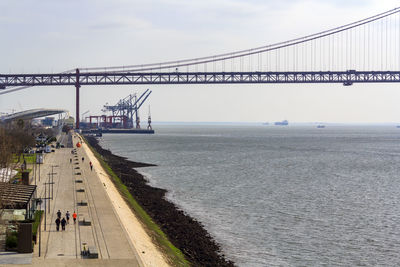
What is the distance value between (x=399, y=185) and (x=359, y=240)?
1019 inches

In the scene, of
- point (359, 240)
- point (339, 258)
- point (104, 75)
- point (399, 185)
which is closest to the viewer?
point (339, 258)

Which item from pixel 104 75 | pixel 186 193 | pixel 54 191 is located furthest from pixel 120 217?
pixel 104 75

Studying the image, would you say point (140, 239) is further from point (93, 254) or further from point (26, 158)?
point (26, 158)

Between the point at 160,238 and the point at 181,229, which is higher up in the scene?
the point at 160,238

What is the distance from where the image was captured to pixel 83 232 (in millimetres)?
23219

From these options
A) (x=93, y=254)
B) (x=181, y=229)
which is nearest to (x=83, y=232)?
(x=93, y=254)

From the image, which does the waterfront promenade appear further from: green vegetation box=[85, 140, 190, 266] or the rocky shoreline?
the rocky shoreline

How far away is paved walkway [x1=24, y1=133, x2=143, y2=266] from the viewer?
19328 mm

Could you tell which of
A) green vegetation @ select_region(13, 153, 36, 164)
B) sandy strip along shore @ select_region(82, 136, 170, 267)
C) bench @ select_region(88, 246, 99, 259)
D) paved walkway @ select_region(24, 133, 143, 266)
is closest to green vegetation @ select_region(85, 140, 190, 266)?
sandy strip along shore @ select_region(82, 136, 170, 267)

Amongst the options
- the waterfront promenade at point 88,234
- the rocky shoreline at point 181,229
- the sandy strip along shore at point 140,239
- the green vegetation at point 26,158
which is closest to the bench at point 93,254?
the waterfront promenade at point 88,234

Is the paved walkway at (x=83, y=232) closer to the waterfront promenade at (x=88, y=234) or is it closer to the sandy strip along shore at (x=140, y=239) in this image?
the waterfront promenade at (x=88, y=234)

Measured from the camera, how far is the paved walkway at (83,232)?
19.3 meters

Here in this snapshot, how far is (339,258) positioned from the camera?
84.7 ft

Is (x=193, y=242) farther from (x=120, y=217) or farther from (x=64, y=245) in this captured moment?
(x=64, y=245)
